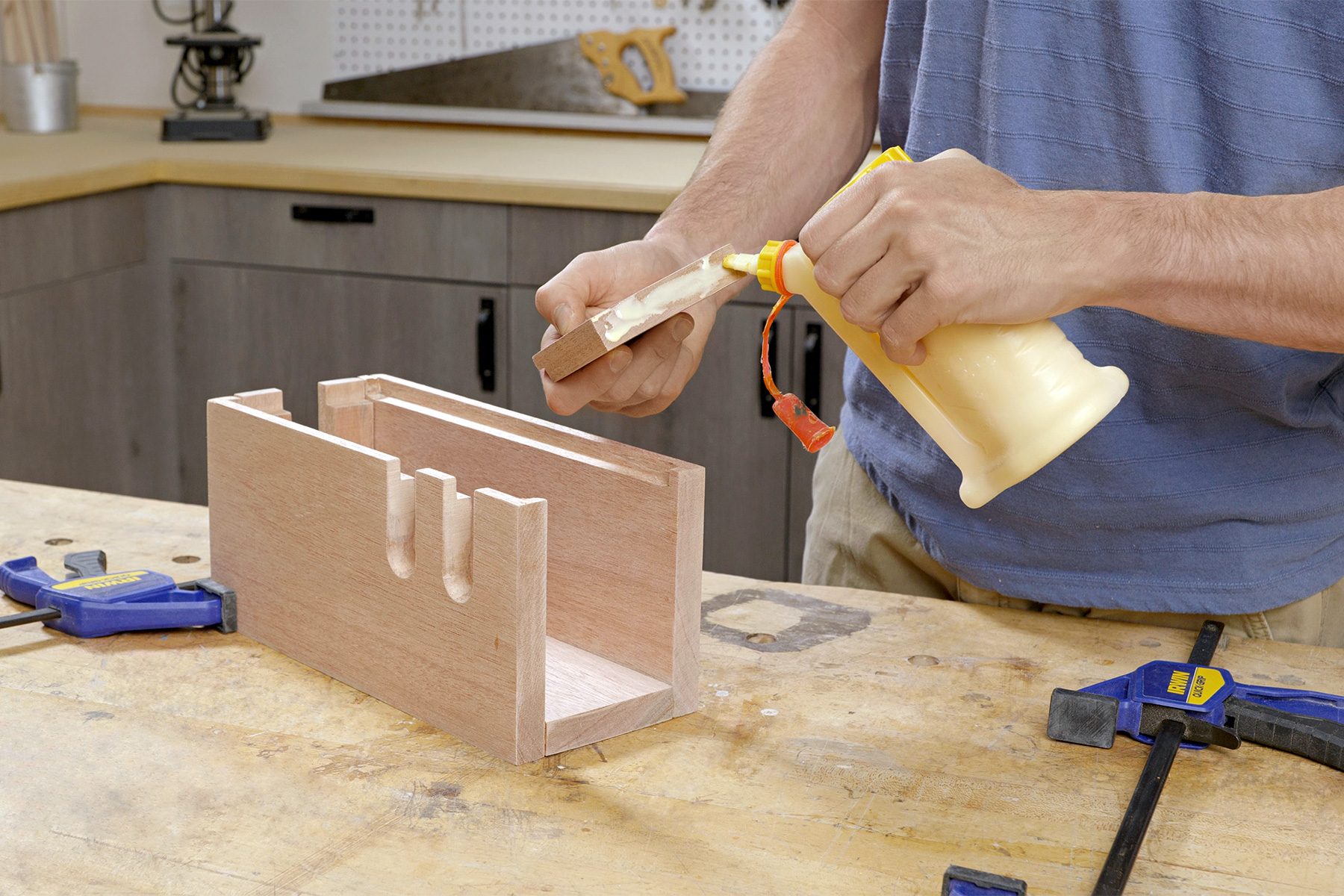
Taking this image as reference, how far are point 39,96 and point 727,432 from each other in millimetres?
1575

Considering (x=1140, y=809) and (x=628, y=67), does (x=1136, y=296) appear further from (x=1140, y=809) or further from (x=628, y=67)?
(x=628, y=67)

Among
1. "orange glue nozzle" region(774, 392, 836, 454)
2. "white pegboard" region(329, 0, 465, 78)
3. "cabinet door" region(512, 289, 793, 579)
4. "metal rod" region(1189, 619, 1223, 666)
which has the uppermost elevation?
"white pegboard" region(329, 0, 465, 78)

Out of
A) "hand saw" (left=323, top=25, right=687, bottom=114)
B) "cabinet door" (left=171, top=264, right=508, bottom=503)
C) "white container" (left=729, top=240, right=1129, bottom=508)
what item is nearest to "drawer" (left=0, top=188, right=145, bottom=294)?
"cabinet door" (left=171, top=264, right=508, bottom=503)

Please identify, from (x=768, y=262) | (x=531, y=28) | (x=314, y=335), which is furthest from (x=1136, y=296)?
(x=531, y=28)

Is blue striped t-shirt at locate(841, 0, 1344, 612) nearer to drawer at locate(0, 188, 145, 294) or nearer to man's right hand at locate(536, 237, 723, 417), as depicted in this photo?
man's right hand at locate(536, 237, 723, 417)

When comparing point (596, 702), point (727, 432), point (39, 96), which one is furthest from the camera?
point (39, 96)

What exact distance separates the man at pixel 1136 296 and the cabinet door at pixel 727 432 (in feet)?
3.68

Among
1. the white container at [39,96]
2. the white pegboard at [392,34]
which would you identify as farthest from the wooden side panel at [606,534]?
the white container at [39,96]

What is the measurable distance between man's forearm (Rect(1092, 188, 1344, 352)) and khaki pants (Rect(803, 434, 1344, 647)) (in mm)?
295

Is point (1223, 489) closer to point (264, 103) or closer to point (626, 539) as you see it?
point (626, 539)

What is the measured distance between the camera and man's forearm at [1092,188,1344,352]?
0.78 m

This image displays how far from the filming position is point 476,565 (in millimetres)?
773

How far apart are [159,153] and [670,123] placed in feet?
3.15

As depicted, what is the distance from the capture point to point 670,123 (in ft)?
9.09
